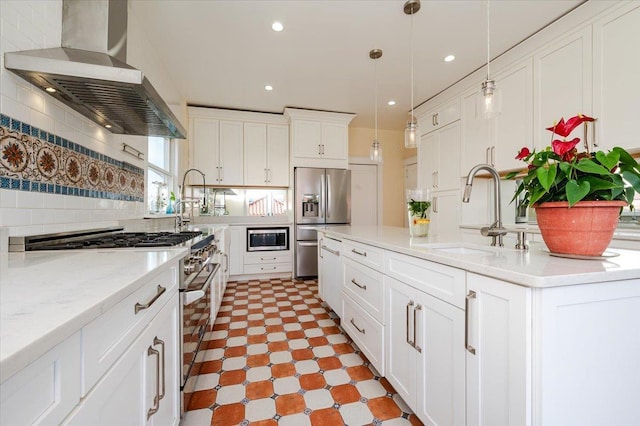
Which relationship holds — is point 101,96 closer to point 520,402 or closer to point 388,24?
point 520,402

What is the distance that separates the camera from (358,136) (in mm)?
5344

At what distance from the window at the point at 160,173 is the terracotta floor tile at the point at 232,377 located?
1.86 meters

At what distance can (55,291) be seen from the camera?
23.2 inches

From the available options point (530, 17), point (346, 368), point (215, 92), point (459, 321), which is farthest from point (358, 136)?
point (459, 321)

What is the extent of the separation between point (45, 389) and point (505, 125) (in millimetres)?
3710

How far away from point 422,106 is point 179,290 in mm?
4221

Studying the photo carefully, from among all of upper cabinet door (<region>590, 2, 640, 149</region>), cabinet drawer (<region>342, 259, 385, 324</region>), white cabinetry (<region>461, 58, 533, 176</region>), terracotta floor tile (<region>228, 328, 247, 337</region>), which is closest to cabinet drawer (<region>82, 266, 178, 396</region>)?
cabinet drawer (<region>342, 259, 385, 324</region>)

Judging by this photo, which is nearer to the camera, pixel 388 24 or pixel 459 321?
pixel 459 321

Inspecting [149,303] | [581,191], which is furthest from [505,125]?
[149,303]

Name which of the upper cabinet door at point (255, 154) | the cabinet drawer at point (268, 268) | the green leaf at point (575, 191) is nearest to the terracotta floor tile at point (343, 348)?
the green leaf at point (575, 191)

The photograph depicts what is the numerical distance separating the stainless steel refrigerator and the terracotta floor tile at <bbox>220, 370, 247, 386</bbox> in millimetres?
2430

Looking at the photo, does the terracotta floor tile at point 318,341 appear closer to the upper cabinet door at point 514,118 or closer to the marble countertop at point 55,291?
the marble countertop at point 55,291

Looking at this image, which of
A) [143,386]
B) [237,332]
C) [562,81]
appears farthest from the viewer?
[562,81]

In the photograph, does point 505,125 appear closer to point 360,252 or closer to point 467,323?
point 360,252
